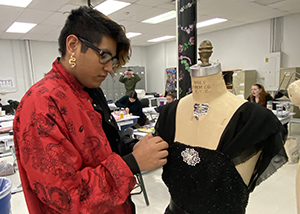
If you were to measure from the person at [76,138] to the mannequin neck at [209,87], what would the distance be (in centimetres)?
28

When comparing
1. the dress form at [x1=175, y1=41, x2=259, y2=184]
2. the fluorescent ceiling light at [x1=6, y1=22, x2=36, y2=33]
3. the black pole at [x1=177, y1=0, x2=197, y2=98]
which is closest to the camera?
the dress form at [x1=175, y1=41, x2=259, y2=184]

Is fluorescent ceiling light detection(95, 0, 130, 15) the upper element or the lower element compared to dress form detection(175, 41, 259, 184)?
upper

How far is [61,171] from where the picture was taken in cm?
65

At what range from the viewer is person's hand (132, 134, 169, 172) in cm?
79

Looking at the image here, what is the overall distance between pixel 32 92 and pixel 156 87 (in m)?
10.2

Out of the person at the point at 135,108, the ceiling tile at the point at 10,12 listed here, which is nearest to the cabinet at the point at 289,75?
the person at the point at 135,108

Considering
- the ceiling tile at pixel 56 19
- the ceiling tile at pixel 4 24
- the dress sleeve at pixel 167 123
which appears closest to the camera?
the dress sleeve at pixel 167 123

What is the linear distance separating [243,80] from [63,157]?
6.93 meters

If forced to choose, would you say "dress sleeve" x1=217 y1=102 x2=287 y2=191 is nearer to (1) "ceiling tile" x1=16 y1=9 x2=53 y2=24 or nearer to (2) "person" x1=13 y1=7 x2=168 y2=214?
(2) "person" x1=13 y1=7 x2=168 y2=214

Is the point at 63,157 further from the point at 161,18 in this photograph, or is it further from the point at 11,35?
the point at 11,35

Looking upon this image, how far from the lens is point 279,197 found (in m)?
2.66

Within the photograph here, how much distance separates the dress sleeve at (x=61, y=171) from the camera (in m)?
0.65

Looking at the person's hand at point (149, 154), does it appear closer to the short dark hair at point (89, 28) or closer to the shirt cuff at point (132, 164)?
the shirt cuff at point (132, 164)

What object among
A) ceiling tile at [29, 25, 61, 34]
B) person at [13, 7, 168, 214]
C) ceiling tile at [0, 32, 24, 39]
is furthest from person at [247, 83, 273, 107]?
ceiling tile at [0, 32, 24, 39]
